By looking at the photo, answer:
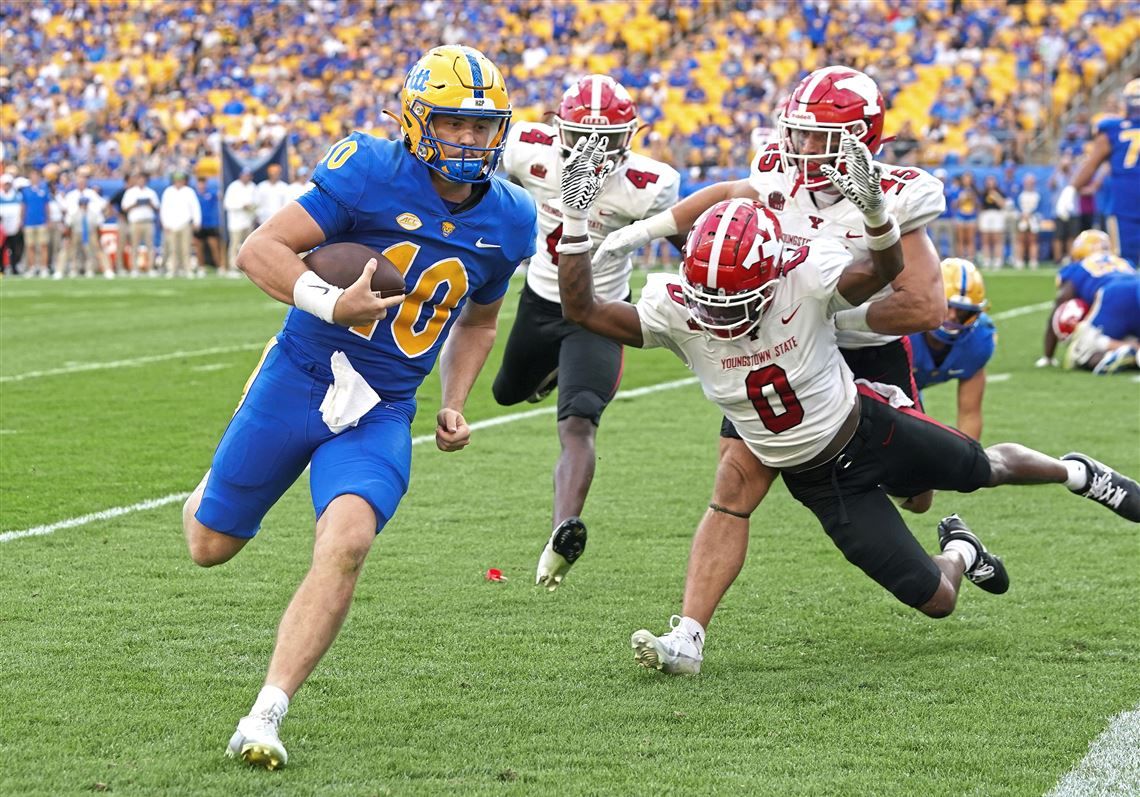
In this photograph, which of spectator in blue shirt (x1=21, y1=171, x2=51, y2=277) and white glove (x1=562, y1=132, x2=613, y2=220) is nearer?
white glove (x1=562, y1=132, x2=613, y2=220)

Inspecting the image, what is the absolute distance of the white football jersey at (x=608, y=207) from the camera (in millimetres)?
6199

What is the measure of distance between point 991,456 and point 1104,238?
27.4 ft

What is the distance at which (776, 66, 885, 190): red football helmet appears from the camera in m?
4.43

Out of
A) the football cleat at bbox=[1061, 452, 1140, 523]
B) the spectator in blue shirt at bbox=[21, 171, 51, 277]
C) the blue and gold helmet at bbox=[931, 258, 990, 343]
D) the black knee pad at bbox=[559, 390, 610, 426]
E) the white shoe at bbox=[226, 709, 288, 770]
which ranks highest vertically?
the white shoe at bbox=[226, 709, 288, 770]

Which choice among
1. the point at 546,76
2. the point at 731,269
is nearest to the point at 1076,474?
the point at 731,269

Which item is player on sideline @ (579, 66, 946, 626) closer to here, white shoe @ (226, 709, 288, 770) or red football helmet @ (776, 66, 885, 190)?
red football helmet @ (776, 66, 885, 190)

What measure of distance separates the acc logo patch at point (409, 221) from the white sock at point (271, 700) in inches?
47.0

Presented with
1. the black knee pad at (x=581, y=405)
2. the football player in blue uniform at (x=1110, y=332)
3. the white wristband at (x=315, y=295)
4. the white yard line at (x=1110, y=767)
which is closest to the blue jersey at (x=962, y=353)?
the black knee pad at (x=581, y=405)

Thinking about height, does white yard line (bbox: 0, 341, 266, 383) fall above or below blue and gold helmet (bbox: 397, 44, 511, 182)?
below

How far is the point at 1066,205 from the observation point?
21.6 m

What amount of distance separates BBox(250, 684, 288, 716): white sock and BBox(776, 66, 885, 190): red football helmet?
208cm

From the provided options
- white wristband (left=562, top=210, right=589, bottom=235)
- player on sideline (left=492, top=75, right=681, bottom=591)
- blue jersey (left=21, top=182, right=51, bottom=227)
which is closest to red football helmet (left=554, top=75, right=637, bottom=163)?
player on sideline (left=492, top=75, right=681, bottom=591)

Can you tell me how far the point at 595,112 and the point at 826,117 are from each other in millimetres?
1514

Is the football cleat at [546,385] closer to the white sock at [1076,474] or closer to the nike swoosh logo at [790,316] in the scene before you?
the white sock at [1076,474]
